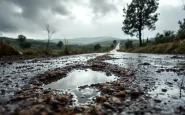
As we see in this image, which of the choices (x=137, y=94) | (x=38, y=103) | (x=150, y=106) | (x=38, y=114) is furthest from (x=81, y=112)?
(x=137, y=94)

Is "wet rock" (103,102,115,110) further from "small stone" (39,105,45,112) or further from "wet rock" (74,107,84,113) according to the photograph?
"small stone" (39,105,45,112)

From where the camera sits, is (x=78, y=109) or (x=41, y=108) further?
(x=78, y=109)

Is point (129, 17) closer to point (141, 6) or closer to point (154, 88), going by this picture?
point (141, 6)

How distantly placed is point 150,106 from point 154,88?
181 cm

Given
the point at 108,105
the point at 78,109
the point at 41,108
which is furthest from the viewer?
the point at 108,105

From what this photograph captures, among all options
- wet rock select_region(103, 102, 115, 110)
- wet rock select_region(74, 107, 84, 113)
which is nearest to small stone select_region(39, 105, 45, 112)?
wet rock select_region(74, 107, 84, 113)

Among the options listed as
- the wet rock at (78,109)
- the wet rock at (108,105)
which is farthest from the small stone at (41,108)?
the wet rock at (108,105)

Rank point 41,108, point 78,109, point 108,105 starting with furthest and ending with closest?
point 108,105, point 78,109, point 41,108

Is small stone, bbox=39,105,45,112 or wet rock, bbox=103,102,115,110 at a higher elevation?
small stone, bbox=39,105,45,112

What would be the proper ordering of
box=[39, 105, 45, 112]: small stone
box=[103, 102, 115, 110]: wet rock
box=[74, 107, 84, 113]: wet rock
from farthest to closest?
box=[103, 102, 115, 110]: wet rock, box=[74, 107, 84, 113]: wet rock, box=[39, 105, 45, 112]: small stone

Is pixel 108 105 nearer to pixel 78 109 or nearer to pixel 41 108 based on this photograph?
pixel 78 109

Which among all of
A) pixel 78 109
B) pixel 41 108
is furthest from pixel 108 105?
pixel 41 108

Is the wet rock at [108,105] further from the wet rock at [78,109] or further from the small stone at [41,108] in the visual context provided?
the small stone at [41,108]

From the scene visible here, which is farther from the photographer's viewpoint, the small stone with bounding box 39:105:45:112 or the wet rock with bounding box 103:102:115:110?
the wet rock with bounding box 103:102:115:110
